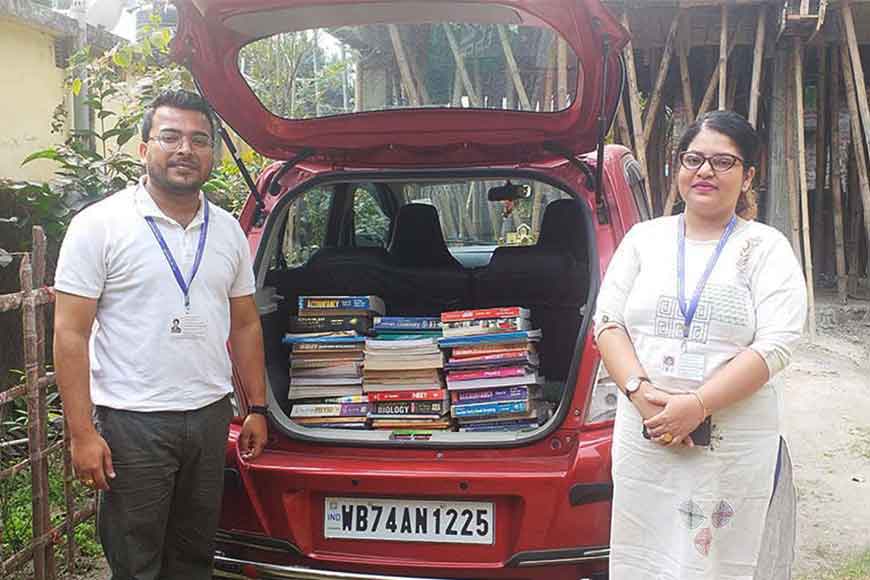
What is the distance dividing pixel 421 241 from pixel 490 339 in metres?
1.38

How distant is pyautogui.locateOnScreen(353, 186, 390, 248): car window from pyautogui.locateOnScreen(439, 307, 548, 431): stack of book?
1.86m

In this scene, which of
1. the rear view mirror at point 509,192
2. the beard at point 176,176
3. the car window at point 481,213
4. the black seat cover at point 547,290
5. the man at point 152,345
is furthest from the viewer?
the car window at point 481,213

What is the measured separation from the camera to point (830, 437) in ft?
16.3

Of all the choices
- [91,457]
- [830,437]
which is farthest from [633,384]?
[830,437]

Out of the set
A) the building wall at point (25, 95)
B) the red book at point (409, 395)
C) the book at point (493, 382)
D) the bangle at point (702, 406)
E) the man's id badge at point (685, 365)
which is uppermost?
the building wall at point (25, 95)

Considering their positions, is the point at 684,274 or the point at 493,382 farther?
the point at 493,382

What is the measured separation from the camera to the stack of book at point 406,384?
112 inches

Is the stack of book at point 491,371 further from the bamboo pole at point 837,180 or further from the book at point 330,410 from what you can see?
the bamboo pole at point 837,180

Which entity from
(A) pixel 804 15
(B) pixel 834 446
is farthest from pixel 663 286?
(A) pixel 804 15

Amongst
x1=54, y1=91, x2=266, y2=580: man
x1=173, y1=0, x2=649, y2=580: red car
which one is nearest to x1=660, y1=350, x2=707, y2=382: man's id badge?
x1=173, y1=0, x2=649, y2=580: red car

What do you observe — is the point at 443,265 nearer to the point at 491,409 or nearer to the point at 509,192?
the point at 509,192

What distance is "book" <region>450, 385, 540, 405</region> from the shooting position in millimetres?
2820

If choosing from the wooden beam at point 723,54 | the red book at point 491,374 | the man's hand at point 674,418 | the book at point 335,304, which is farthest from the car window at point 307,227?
the wooden beam at point 723,54

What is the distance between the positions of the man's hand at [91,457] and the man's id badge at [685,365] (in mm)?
1432
